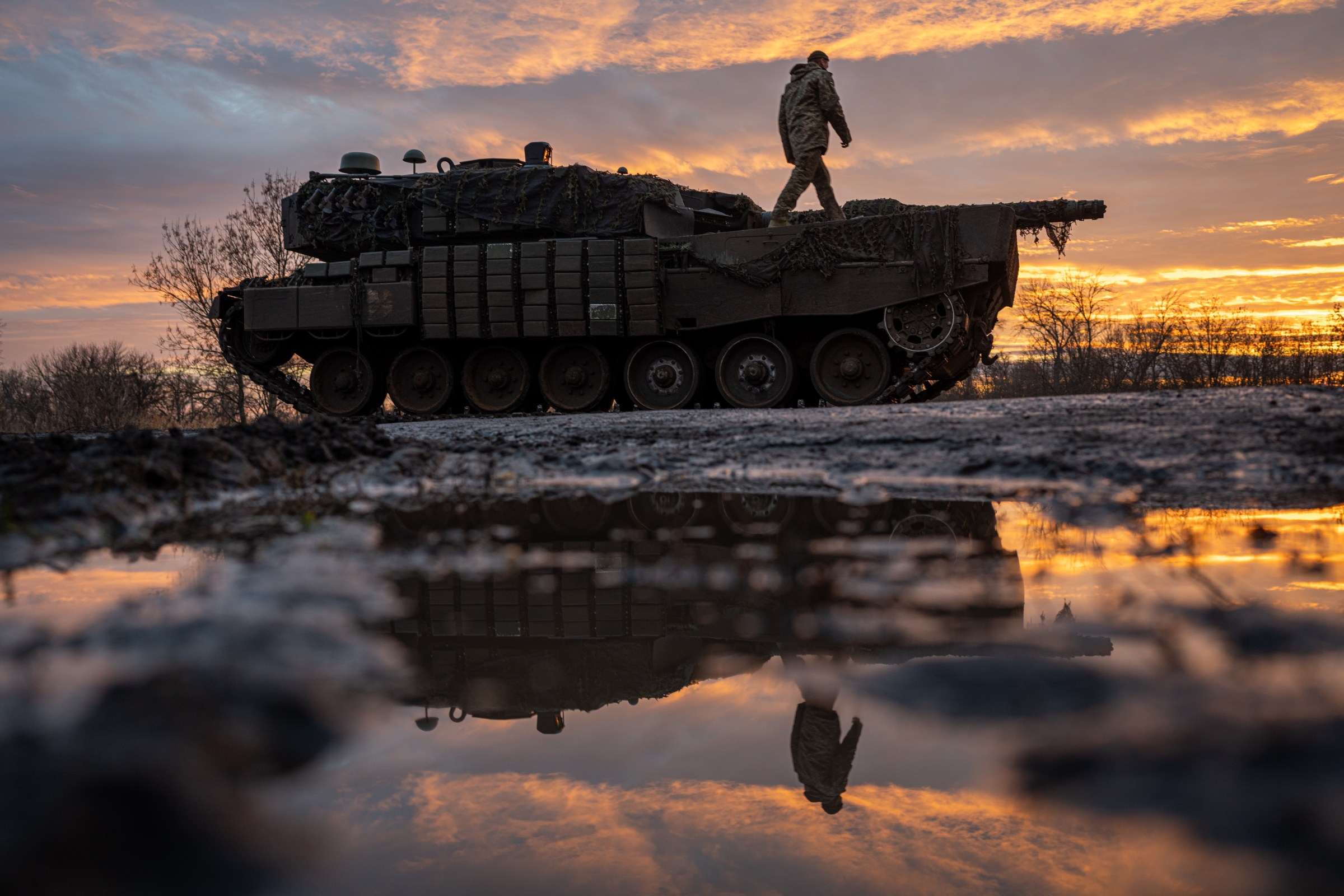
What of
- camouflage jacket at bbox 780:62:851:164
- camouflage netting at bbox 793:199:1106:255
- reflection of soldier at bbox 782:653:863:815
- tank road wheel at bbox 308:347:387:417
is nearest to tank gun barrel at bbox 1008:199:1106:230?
camouflage netting at bbox 793:199:1106:255

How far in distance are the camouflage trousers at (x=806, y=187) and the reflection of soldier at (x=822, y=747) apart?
1083 cm

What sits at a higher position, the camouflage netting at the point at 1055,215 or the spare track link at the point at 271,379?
the camouflage netting at the point at 1055,215

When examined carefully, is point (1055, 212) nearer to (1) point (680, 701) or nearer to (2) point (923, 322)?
(2) point (923, 322)

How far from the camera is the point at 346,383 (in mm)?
14031

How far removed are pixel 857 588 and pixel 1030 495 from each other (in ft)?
5.38

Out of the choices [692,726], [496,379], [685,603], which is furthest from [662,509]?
[496,379]

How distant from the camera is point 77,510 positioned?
10.4ft

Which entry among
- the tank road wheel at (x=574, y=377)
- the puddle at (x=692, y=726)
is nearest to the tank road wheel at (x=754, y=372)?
the tank road wheel at (x=574, y=377)

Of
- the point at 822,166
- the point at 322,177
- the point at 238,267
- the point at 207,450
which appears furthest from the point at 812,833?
the point at 238,267

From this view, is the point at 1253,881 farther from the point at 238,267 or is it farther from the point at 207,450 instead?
the point at 238,267

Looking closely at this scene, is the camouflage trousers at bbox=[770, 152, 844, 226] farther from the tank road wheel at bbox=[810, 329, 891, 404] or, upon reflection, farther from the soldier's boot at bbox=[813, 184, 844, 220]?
the tank road wheel at bbox=[810, 329, 891, 404]

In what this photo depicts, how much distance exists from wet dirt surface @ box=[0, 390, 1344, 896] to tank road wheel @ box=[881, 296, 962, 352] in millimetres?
8440

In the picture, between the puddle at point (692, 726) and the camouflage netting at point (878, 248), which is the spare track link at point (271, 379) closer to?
the camouflage netting at point (878, 248)

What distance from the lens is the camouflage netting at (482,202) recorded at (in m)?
13.1
